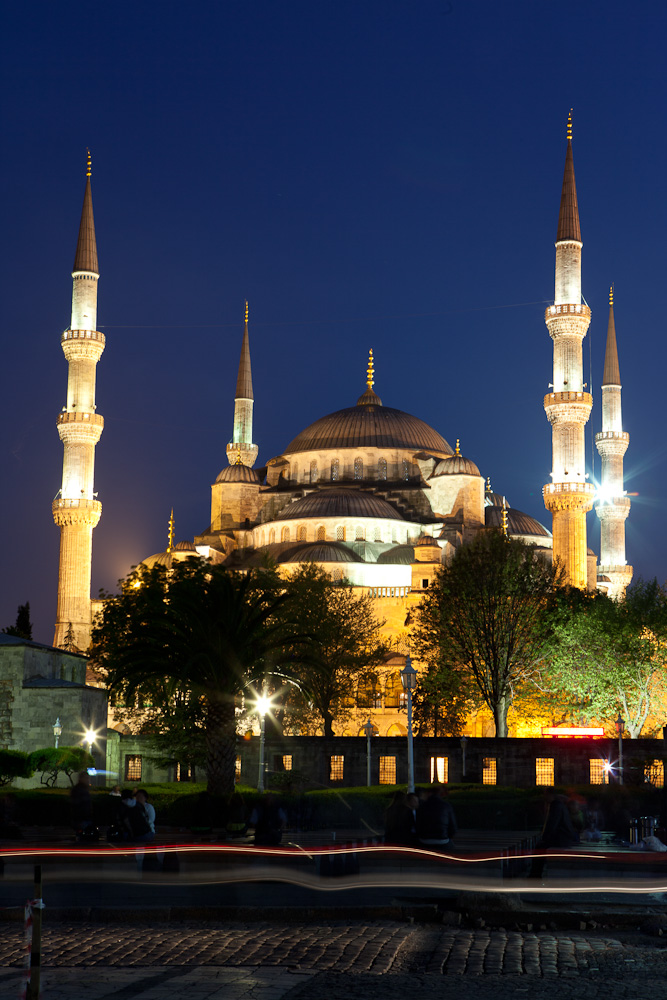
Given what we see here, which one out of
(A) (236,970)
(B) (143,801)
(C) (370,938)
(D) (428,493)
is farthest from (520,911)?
(D) (428,493)

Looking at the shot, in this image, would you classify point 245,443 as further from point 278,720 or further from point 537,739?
point 537,739

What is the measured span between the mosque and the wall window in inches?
444

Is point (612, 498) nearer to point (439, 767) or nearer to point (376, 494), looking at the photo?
point (376, 494)

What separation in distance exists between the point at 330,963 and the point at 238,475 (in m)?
71.6

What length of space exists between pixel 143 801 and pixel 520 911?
21.4ft

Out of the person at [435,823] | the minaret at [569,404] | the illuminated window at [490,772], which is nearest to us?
the person at [435,823]

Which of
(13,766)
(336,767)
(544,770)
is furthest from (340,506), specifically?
(13,766)

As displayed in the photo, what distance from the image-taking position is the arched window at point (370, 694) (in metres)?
53.0

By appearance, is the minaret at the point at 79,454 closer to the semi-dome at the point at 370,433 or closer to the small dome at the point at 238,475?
the small dome at the point at 238,475

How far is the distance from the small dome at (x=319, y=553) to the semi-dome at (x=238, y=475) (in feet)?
40.8

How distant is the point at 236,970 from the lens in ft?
29.7

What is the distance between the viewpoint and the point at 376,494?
77562 millimetres

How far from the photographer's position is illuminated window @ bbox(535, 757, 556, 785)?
37594mm

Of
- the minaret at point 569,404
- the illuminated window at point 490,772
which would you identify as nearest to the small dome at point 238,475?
the minaret at point 569,404
